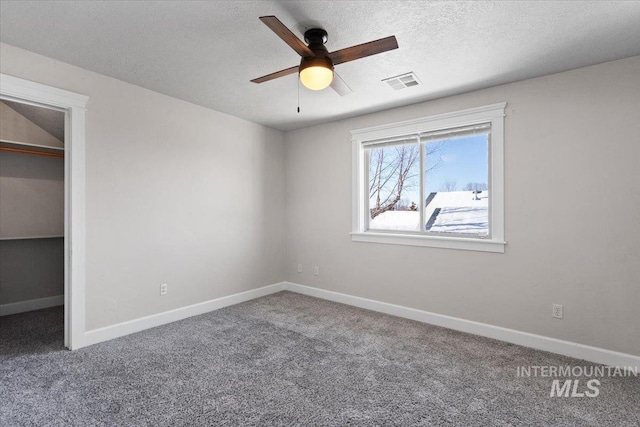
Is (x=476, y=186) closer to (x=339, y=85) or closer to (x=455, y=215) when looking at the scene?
(x=455, y=215)

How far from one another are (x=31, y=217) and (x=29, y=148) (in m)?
0.84

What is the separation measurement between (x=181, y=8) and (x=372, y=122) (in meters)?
2.57

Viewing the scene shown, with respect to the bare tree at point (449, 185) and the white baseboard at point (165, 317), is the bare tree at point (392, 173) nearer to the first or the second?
the bare tree at point (449, 185)

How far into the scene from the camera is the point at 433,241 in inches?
141

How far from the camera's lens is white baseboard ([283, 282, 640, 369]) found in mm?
2600

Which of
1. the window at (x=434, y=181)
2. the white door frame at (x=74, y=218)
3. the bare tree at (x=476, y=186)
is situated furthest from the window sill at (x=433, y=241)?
the white door frame at (x=74, y=218)

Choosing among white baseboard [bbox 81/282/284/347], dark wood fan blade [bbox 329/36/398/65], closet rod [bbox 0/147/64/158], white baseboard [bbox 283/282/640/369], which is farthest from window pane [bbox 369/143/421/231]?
closet rod [bbox 0/147/64/158]

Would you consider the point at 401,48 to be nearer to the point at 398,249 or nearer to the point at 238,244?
the point at 398,249

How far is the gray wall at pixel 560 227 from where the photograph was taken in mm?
2566

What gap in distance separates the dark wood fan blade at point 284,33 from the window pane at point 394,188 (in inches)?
89.0

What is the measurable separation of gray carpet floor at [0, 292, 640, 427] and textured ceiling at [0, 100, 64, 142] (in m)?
2.24

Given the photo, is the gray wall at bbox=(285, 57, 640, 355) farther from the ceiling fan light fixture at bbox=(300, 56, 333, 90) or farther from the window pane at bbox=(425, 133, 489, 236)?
the ceiling fan light fixture at bbox=(300, 56, 333, 90)

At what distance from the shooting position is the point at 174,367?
8.28ft

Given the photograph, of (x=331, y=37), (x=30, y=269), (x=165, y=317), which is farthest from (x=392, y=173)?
(x=30, y=269)
